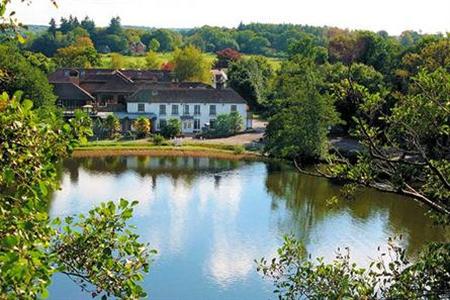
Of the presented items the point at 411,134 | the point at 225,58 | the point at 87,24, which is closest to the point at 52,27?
the point at 87,24

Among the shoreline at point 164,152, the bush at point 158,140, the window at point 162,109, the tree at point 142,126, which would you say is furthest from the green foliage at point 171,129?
the shoreline at point 164,152

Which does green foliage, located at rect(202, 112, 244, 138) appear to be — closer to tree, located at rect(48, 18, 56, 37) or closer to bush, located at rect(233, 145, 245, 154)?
bush, located at rect(233, 145, 245, 154)

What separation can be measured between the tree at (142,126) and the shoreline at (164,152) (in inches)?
130

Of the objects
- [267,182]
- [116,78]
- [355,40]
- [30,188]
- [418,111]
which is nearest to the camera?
[30,188]

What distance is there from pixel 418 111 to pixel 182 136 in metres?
33.7

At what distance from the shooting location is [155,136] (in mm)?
37250

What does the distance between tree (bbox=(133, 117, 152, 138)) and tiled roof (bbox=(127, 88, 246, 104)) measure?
9.26 feet

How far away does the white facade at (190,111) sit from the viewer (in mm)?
41094

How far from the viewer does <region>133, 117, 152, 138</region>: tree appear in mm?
38531

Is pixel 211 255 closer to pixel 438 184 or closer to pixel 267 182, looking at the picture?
pixel 267 182

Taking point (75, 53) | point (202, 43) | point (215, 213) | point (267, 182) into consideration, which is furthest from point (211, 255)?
point (202, 43)

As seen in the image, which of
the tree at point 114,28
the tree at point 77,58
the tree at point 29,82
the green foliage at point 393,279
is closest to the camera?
the green foliage at point 393,279

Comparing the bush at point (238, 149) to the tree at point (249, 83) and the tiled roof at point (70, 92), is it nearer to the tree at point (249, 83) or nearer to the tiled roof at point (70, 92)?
the tiled roof at point (70, 92)

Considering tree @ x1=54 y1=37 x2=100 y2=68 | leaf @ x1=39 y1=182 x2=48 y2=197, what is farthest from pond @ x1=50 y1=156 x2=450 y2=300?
tree @ x1=54 y1=37 x2=100 y2=68
